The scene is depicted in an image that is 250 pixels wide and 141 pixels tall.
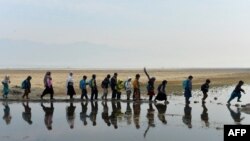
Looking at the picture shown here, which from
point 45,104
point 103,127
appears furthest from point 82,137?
point 45,104

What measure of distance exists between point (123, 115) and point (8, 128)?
6.07m

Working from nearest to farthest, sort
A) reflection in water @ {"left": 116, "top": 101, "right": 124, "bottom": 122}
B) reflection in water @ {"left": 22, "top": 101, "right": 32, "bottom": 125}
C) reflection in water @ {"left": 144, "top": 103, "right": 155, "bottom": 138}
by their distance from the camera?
reflection in water @ {"left": 144, "top": 103, "right": 155, "bottom": 138} → reflection in water @ {"left": 22, "top": 101, "right": 32, "bottom": 125} → reflection in water @ {"left": 116, "top": 101, "right": 124, "bottom": 122}

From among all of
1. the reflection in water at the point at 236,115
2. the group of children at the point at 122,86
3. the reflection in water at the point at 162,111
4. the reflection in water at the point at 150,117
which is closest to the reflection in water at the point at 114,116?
the reflection in water at the point at 150,117

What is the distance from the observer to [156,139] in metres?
15.0

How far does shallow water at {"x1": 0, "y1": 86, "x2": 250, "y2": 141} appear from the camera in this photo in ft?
51.4

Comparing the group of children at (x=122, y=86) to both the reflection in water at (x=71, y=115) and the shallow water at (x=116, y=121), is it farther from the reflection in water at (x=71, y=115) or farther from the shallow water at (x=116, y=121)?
the reflection in water at (x=71, y=115)

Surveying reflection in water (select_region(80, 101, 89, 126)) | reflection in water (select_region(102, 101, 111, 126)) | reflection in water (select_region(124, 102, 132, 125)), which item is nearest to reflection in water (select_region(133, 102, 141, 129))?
reflection in water (select_region(124, 102, 132, 125))

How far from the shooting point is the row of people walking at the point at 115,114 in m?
18.9

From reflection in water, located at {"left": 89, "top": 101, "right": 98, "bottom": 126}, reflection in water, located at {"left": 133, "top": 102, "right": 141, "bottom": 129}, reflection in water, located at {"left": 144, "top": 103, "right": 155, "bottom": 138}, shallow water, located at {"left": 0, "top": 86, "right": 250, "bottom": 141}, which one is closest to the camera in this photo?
shallow water, located at {"left": 0, "top": 86, "right": 250, "bottom": 141}

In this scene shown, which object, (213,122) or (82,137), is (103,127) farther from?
(213,122)

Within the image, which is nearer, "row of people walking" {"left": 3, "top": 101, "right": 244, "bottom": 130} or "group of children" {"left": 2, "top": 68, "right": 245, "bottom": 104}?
"row of people walking" {"left": 3, "top": 101, "right": 244, "bottom": 130}

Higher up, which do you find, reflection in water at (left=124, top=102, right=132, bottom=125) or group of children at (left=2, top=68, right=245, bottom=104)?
group of children at (left=2, top=68, right=245, bottom=104)

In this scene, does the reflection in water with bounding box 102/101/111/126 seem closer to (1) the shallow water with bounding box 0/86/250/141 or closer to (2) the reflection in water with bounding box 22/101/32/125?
(1) the shallow water with bounding box 0/86/250/141

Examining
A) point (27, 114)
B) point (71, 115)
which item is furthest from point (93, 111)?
point (27, 114)
